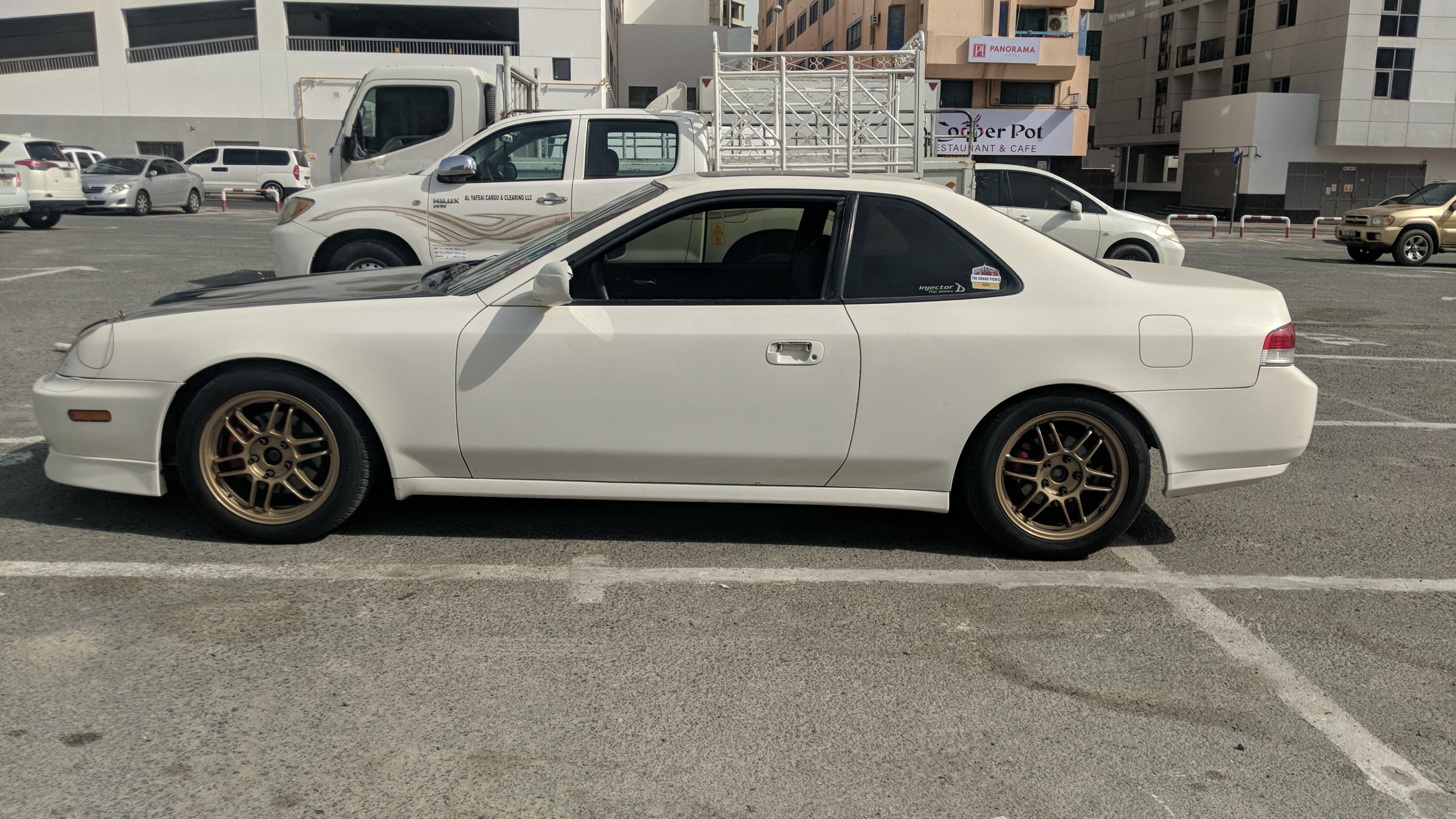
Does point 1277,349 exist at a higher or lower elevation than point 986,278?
lower

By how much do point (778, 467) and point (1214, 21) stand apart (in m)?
58.3

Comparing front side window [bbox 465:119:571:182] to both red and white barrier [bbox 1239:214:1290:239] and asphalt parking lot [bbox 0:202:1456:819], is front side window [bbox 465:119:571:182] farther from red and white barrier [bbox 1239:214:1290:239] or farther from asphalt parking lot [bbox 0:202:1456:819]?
red and white barrier [bbox 1239:214:1290:239]

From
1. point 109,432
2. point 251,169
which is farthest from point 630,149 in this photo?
point 251,169

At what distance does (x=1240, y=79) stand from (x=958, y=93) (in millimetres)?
15186

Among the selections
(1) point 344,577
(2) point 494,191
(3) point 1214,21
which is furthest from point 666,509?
(3) point 1214,21

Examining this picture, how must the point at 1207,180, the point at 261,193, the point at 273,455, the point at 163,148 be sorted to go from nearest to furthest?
1. the point at 273,455
2. the point at 261,193
3. the point at 163,148
4. the point at 1207,180

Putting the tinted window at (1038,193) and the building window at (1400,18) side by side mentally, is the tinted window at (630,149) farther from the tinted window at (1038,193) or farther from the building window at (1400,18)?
the building window at (1400,18)

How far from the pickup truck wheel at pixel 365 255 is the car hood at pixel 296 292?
4.66 m

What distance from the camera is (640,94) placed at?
5634 centimetres

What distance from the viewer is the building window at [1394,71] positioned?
A: 4531cm

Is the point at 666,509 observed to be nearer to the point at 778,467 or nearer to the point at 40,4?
the point at 778,467

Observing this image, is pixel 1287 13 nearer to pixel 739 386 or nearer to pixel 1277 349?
pixel 1277 349

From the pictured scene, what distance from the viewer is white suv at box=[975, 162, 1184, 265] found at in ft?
49.5

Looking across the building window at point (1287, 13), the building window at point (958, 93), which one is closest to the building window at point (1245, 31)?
the building window at point (1287, 13)
